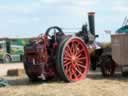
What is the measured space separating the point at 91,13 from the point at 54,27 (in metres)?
2.52

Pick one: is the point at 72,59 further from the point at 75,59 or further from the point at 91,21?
the point at 91,21

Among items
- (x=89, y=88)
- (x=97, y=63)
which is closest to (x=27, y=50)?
(x=89, y=88)

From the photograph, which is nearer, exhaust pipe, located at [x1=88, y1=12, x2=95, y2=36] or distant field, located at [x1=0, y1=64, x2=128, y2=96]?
distant field, located at [x1=0, y1=64, x2=128, y2=96]

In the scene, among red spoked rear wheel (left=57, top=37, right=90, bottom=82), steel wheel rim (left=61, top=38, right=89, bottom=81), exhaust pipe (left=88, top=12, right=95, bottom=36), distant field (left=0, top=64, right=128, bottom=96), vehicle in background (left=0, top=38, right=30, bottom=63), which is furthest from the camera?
vehicle in background (left=0, top=38, right=30, bottom=63)

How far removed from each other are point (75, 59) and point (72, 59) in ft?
0.64

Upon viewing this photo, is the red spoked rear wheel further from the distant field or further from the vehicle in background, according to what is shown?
the vehicle in background

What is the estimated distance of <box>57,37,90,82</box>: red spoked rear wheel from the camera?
14.5m

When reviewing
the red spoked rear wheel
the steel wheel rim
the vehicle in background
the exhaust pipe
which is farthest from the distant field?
the vehicle in background

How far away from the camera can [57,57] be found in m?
14.5

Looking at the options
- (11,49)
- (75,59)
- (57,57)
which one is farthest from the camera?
(11,49)

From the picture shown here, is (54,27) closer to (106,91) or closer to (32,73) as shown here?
(32,73)

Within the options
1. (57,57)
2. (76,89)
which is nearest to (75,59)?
(57,57)

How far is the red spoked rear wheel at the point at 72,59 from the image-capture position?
14.5 metres

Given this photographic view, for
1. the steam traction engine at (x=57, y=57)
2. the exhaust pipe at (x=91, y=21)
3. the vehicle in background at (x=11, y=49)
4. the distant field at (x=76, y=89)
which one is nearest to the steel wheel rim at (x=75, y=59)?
the steam traction engine at (x=57, y=57)
